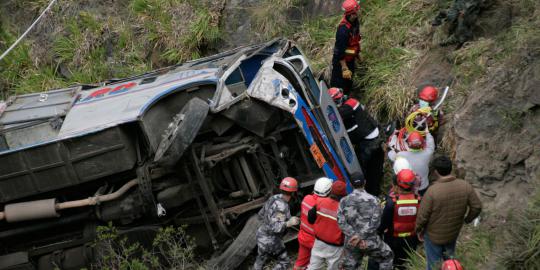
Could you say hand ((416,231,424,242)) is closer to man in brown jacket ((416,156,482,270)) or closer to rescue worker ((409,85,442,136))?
man in brown jacket ((416,156,482,270))

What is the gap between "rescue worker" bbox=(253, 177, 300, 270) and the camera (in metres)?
7.11

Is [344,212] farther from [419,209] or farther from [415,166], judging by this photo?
Answer: [415,166]

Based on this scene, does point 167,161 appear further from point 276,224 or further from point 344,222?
point 344,222

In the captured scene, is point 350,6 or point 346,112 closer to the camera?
point 346,112

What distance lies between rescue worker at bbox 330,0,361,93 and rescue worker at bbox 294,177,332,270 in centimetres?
355

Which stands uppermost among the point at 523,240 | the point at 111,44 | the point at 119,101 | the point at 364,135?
the point at 111,44

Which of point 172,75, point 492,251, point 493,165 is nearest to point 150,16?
point 172,75

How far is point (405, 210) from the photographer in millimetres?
6234

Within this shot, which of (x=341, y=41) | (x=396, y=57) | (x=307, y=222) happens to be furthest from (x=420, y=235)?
(x=396, y=57)

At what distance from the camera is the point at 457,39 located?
964 cm

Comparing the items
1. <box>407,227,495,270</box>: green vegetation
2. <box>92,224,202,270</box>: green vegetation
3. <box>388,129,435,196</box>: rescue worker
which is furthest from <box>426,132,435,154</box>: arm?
<box>92,224,202,270</box>: green vegetation

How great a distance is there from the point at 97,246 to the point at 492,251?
14.3ft

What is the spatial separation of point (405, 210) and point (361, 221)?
0.42 meters

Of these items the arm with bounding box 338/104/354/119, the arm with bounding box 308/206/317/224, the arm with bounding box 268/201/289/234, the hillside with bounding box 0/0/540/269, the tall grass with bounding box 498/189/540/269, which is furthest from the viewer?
the arm with bounding box 338/104/354/119
